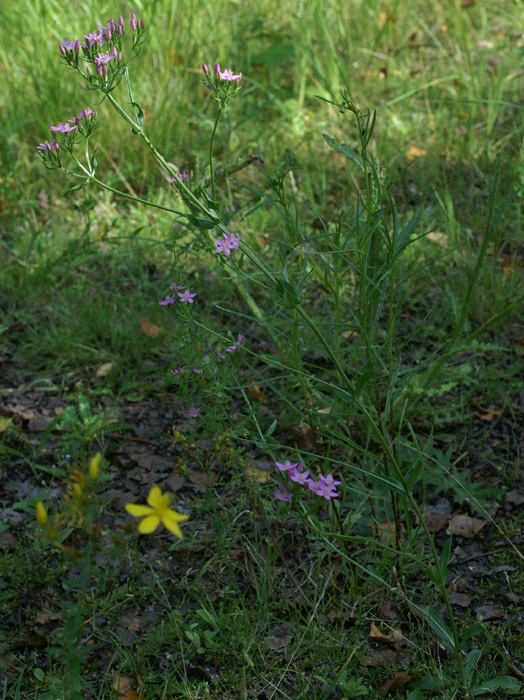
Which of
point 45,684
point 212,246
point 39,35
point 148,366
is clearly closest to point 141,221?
point 148,366

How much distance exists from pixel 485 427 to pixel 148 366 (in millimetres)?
1258

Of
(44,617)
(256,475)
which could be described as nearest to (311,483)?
(256,475)

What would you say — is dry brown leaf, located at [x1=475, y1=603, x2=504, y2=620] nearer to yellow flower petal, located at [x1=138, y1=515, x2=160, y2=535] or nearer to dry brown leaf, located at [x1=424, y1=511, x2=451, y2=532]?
dry brown leaf, located at [x1=424, y1=511, x2=451, y2=532]

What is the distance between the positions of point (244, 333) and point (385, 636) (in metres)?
1.34

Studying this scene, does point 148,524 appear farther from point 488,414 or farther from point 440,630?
point 488,414

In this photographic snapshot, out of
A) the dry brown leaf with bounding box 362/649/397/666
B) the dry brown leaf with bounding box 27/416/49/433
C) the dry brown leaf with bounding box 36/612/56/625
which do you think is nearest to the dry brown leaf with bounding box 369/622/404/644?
the dry brown leaf with bounding box 362/649/397/666

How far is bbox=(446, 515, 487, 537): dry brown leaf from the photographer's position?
1.99 meters

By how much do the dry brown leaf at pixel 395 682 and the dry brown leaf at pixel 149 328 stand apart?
153 cm

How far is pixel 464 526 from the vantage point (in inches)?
78.9

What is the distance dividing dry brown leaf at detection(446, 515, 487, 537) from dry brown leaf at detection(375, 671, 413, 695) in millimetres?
504

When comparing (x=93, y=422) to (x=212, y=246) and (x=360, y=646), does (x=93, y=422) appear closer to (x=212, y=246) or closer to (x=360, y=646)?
(x=212, y=246)

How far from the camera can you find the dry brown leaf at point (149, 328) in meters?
2.68

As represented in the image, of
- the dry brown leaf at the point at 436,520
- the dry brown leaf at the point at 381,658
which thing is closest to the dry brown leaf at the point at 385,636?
the dry brown leaf at the point at 381,658

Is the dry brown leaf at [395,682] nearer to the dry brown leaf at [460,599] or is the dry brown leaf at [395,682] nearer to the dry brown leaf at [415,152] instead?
the dry brown leaf at [460,599]
